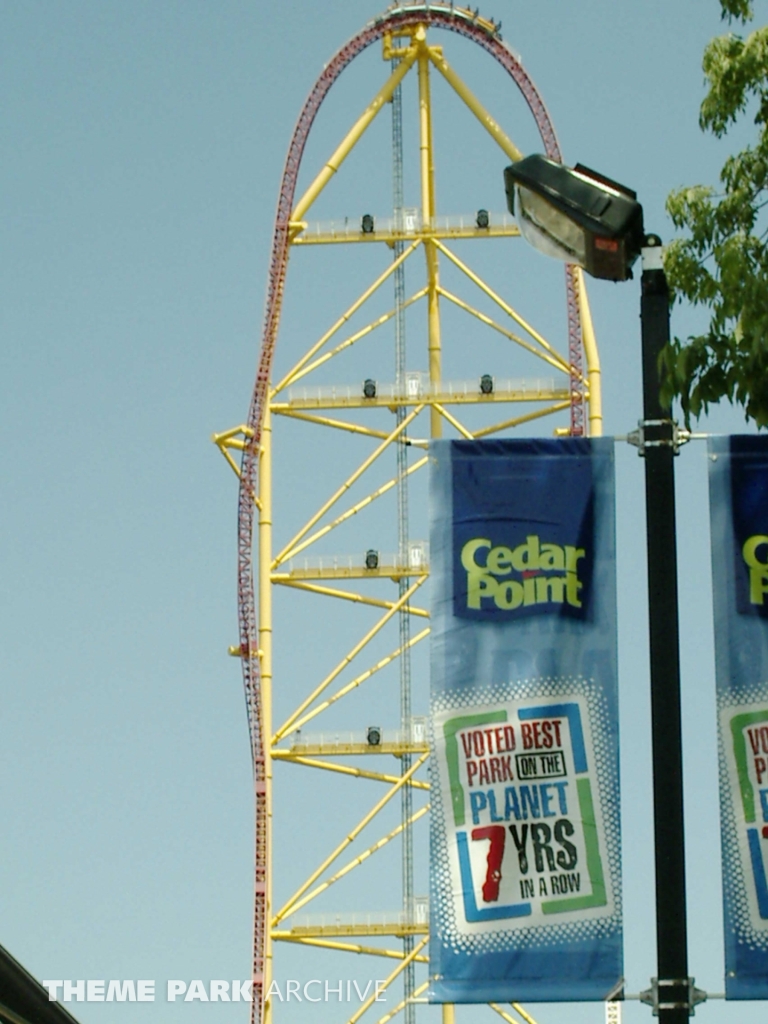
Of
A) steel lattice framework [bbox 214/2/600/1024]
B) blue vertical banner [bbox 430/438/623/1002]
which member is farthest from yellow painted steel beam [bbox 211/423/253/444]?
blue vertical banner [bbox 430/438/623/1002]

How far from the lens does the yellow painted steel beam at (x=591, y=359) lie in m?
41.7

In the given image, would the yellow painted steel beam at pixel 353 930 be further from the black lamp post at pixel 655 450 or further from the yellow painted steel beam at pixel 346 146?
the black lamp post at pixel 655 450

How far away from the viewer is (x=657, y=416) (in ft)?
28.4

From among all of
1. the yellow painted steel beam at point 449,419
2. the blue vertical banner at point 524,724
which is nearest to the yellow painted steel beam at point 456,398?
the yellow painted steel beam at point 449,419

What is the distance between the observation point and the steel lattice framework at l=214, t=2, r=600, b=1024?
138 feet

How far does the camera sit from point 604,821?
902 cm

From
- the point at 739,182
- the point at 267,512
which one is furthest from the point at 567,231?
the point at 267,512

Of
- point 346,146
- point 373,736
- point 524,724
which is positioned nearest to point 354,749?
point 373,736

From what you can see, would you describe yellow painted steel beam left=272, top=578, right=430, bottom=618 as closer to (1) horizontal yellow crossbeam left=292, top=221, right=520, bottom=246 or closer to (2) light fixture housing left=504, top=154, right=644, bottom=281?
(1) horizontal yellow crossbeam left=292, top=221, right=520, bottom=246

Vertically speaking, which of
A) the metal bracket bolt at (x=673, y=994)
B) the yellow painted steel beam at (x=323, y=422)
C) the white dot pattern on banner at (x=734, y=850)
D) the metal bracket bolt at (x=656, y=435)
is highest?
the yellow painted steel beam at (x=323, y=422)

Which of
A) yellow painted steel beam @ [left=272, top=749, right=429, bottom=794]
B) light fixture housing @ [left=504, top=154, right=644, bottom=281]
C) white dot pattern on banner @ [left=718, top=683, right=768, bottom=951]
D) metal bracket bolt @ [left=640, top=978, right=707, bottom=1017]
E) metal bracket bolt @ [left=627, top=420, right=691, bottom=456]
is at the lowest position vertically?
metal bracket bolt @ [left=640, top=978, right=707, bottom=1017]

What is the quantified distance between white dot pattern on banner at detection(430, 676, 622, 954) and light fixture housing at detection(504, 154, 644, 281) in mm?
1617

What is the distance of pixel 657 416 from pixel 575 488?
2.27ft

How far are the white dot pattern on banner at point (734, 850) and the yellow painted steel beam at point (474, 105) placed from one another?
34911mm
